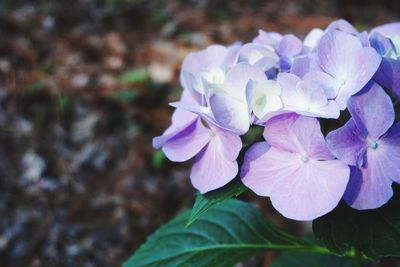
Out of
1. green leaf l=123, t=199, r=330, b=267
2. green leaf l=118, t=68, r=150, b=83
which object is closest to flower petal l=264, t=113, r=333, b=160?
green leaf l=123, t=199, r=330, b=267

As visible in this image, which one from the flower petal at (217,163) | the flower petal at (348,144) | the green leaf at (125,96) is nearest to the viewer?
the flower petal at (348,144)

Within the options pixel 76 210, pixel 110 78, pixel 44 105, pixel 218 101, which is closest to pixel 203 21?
pixel 110 78

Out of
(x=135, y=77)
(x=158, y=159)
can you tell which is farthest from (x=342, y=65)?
(x=135, y=77)

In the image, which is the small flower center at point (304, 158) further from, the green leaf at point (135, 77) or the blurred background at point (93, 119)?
the green leaf at point (135, 77)

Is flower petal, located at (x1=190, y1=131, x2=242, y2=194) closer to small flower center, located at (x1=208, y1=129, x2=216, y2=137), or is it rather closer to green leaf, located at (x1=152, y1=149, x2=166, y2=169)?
small flower center, located at (x1=208, y1=129, x2=216, y2=137)

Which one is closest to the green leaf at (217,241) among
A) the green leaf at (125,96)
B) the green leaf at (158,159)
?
the green leaf at (158,159)

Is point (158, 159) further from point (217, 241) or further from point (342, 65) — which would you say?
point (342, 65)

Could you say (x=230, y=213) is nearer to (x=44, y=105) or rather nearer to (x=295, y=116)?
(x=295, y=116)
